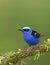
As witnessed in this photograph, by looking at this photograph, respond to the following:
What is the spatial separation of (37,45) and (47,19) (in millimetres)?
1518

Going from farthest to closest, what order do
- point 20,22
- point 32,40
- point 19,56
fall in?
point 20,22
point 32,40
point 19,56

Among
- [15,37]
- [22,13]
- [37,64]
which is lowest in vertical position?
[37,64]

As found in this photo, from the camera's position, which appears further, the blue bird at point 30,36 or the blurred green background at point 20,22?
the blurred green background at point 20,22

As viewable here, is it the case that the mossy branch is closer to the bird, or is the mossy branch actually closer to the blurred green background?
the bird

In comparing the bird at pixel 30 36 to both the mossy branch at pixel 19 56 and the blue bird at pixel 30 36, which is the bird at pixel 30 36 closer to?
the blue bird at pixel 30 36

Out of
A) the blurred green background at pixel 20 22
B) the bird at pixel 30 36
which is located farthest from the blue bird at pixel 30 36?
the blurred green background at pixel 20 22

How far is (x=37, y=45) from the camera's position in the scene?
1.68 meters

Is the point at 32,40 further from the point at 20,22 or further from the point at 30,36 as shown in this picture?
the point at 20,22

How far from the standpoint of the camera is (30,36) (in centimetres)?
180

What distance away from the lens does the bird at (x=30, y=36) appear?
1.74 m

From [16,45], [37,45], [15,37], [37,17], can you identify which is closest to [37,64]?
[16,45]

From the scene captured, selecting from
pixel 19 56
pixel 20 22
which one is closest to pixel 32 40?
pixel 19 56

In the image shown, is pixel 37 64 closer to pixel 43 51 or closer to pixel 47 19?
pixel 47 19

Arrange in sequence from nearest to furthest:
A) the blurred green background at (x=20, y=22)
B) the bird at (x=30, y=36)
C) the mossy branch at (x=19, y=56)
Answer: the mossy branch at (x=19, y=56) < the bird at (x=30, y=36) < the blurred green background at (x=20, y=22)
